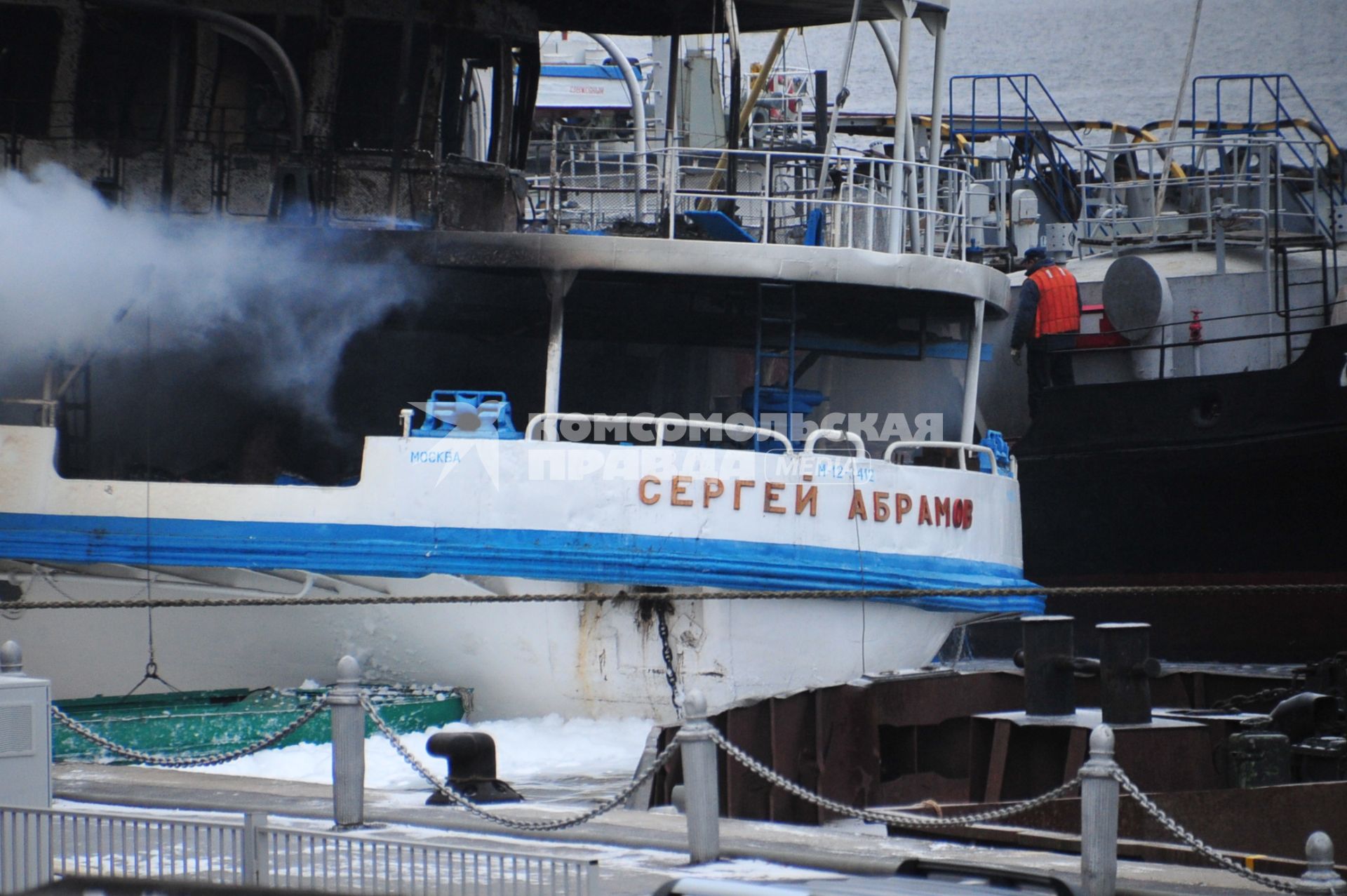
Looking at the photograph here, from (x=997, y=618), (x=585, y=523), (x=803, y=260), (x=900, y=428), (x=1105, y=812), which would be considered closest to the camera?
(x=1105, y=812)

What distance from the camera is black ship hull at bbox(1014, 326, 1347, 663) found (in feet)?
50.0

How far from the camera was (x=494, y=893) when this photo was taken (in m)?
5.98

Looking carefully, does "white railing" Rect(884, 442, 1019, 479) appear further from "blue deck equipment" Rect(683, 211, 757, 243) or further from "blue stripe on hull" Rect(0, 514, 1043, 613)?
"blue deck equipment" Rect(683, 211, 757, 243)

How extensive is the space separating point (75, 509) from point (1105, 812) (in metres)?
8.13

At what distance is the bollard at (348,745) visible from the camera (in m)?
7.46

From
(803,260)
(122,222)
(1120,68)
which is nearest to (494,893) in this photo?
(803,260)

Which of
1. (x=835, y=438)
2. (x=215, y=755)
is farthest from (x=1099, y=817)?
(x=835, y=438)

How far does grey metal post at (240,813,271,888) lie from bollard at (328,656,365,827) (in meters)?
1.83

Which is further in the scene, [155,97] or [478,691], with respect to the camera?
[155,97]

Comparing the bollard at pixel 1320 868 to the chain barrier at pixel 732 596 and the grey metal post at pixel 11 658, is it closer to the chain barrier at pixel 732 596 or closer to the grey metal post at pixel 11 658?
the chain barrier at pixel 732 596

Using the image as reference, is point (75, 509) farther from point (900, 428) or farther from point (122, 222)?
point (900, 428)

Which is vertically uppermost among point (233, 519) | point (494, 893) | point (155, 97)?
point (155, 97)

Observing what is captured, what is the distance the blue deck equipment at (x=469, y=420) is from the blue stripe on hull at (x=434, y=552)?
2.38ft

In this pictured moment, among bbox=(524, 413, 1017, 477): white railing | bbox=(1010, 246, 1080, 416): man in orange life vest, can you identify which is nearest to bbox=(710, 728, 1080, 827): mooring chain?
bbox=(524, 413, 1017, 477): white railing
